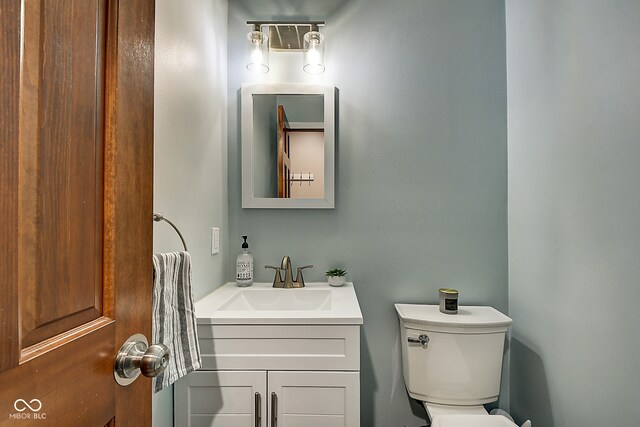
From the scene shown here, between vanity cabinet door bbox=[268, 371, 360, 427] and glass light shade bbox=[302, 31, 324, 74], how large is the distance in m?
1.33

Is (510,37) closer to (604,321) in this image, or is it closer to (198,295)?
(604,321)

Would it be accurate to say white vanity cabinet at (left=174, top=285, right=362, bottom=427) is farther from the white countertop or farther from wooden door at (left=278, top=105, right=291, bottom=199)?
wooden door at (left=278, top=105, right=291, bottom=199)

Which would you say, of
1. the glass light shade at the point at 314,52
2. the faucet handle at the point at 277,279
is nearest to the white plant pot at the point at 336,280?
the faucet handle at the point at 277,279

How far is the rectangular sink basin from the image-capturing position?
1.55m

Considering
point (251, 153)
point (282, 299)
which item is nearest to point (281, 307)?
point (282, 299)

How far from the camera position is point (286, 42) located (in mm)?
1722

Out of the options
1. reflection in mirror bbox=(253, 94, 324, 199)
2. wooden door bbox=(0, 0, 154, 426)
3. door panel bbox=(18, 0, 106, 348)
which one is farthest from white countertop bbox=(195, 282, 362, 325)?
door panel bbox=(18, 0, 106, 348)

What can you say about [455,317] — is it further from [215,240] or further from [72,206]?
[72,206]

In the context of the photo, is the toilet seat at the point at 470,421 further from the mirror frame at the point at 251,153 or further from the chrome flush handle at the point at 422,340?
the mirror frame at the point at 251,153

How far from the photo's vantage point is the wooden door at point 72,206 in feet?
1.10

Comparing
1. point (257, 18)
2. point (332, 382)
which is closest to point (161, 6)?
point (257, 18)

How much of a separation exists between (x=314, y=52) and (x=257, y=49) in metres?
0.27

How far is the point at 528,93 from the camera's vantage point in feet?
4.93

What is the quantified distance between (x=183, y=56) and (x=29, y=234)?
105cm
